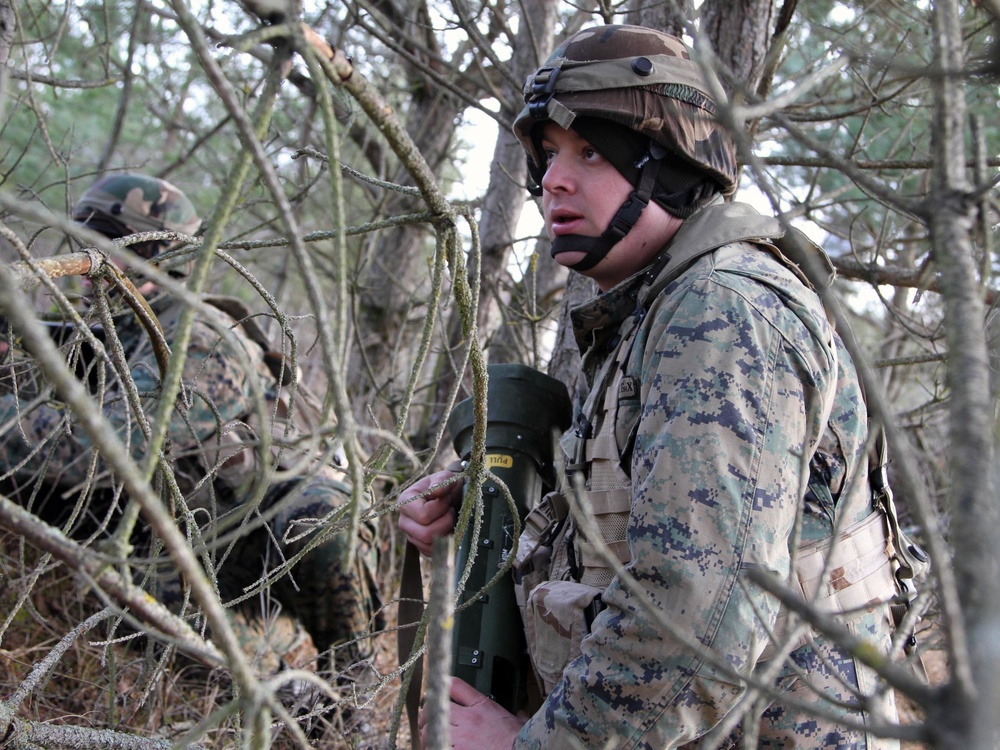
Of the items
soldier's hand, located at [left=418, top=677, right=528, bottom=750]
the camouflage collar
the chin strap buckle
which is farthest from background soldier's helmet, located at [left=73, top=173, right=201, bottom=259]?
soldier's hand, located at [left=418, top=677, right=528, bottom=750]

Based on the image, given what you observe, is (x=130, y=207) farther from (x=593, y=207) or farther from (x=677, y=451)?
(x=677, y=451)

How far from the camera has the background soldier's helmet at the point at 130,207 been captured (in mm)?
4613

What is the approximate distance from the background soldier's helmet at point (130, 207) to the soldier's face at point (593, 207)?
291 cm

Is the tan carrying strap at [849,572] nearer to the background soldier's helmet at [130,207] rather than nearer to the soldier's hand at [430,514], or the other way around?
the soldier's hand at [430,514]

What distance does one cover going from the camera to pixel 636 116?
6.94 feet

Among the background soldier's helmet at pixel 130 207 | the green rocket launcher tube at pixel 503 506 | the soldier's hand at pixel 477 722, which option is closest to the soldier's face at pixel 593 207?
the green rocket launcher tube at pixel 503 506

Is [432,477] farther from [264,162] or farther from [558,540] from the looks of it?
[264,162]

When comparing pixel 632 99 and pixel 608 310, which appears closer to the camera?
pixel 632 99

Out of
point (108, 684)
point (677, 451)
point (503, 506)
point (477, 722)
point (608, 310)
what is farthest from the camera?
point (108, 684)

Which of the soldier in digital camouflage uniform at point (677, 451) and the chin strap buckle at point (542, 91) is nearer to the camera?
the soldier in digital camouflage uniform at point (677, 451)

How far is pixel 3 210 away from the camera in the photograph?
3.40 metres

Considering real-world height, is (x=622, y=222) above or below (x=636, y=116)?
below

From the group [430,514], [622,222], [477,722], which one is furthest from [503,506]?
[622,222]

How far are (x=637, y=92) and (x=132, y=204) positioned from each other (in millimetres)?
3476
